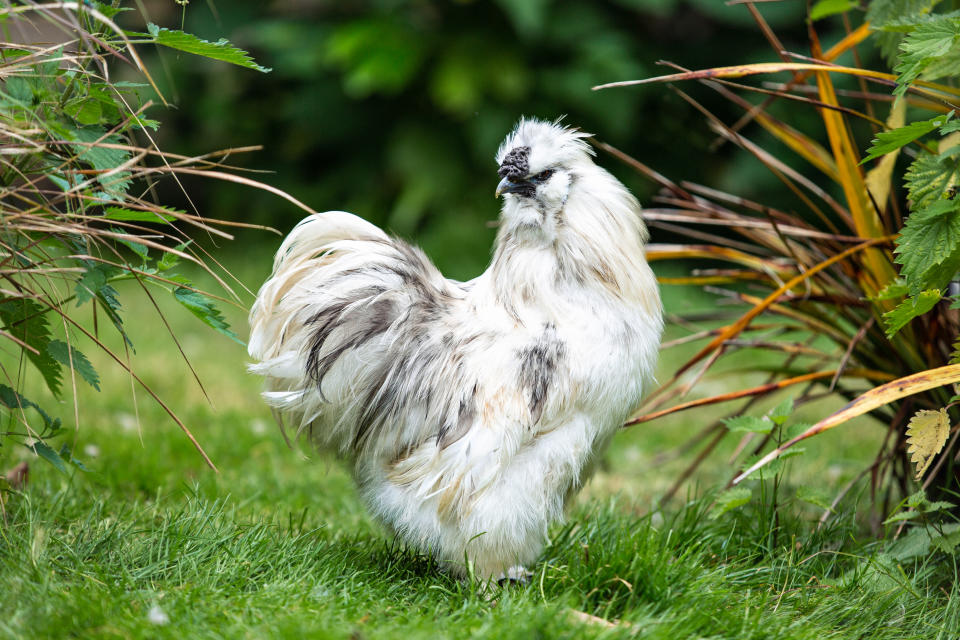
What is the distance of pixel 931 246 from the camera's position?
2.45 m

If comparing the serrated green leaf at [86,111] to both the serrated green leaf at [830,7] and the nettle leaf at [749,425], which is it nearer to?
the nettle leaf at [749,425]

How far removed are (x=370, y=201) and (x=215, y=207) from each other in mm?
1767

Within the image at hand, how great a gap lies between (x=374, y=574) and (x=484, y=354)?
72 cm

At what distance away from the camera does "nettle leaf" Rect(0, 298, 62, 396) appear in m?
2.49

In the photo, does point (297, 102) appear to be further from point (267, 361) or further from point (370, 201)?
point (267, 361)

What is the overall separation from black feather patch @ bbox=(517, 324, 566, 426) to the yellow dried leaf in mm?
1020

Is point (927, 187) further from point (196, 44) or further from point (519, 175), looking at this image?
point (196, 44)

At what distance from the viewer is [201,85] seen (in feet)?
29.5

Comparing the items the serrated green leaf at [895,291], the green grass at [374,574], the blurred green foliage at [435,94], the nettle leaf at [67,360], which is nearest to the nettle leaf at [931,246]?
the serrated green leaf at [895,291]

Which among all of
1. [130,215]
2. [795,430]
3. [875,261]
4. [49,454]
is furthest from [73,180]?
[875,261]

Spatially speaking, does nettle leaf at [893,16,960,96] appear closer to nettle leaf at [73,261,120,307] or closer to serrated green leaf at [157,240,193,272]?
serrated green leaf at [157,240,193,272]

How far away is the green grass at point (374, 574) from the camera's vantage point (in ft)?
7.06

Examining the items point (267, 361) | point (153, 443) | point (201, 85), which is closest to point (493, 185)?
point (201, 85)

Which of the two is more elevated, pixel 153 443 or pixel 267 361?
pixel 267 361
